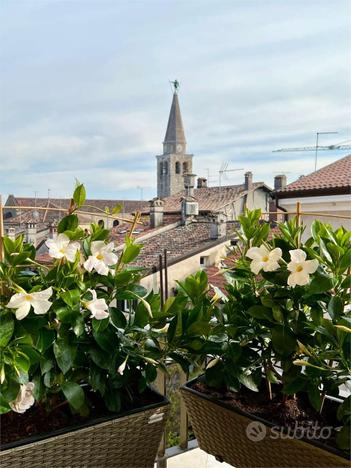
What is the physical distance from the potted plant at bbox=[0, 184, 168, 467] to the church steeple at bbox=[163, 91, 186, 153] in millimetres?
35404

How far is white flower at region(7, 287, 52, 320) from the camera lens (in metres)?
0.70

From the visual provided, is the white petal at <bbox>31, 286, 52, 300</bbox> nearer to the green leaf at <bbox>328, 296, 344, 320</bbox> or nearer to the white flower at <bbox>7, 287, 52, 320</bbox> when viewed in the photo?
the white flower at <bbox>7, 287, 52, 320</bbox>

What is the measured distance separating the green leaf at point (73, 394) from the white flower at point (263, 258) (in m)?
0.42

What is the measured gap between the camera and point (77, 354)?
0.81 metres

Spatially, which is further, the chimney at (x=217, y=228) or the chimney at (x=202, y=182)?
the chimney at (x=202, y=182)

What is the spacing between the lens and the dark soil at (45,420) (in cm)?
79

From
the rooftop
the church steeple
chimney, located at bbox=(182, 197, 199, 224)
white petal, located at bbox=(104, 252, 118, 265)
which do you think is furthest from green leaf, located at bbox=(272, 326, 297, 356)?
the church steeple

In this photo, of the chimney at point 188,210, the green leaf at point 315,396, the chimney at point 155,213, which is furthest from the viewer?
the chimney at point 155,213

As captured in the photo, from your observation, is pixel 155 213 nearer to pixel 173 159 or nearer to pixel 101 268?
pixel 101 268

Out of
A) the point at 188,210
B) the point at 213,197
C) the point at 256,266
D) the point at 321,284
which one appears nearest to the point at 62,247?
the point at 256,266

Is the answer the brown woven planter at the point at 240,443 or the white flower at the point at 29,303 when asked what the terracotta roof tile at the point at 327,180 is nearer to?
the brown woven planter at the point at 240,443

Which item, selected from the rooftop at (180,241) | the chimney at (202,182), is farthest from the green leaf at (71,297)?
the chimney at (202,182)

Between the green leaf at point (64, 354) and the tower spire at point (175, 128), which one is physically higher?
the tower spire at point (175, 128)

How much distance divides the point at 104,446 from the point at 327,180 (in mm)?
4459
